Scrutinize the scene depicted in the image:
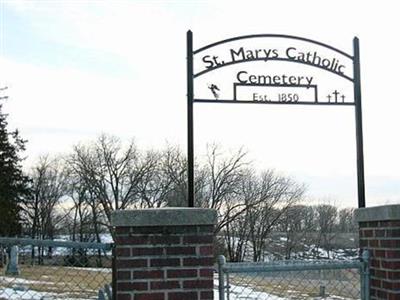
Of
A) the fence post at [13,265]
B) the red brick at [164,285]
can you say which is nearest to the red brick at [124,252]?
the red brick at [164,285]

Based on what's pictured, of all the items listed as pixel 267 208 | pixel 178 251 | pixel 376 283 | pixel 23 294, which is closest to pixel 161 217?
pixel 178 251

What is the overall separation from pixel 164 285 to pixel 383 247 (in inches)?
79.6

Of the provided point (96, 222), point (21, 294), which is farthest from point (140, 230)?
point (96, 222)

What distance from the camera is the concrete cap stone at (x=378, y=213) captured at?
4.73 metres

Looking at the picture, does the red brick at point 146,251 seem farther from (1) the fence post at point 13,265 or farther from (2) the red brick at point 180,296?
(1) the fence post at point 13,265

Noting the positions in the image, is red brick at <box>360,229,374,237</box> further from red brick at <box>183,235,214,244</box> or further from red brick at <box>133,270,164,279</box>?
red brick at <box>133,270,164,279</box>

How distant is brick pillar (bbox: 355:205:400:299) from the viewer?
4688 mm

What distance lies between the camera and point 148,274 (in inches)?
159

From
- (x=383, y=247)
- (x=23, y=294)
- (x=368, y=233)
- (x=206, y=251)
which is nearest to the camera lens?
(x=206, y=251)

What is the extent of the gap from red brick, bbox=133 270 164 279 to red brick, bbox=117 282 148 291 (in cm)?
5

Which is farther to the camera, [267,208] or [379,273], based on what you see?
[267,208]

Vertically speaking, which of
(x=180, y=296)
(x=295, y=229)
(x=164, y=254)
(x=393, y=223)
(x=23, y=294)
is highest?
(x=393, y=223)

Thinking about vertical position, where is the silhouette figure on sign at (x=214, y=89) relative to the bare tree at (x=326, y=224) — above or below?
above

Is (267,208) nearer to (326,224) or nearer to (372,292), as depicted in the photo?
(326,224)
